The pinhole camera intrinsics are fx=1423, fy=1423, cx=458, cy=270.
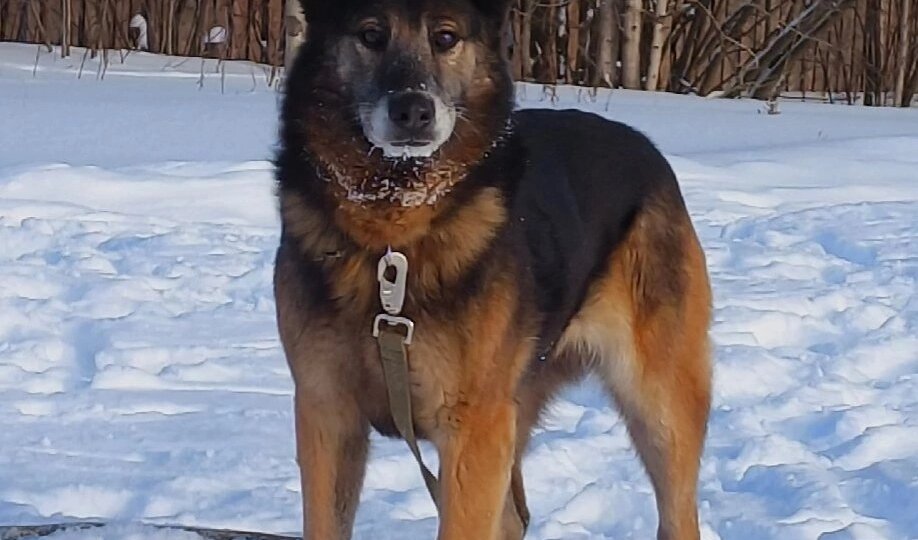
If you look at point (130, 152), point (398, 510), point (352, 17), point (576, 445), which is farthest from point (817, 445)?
point (130, 152)

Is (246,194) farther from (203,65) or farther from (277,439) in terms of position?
(203,65)

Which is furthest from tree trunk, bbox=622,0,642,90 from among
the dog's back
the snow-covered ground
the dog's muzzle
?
the dog's muzzle

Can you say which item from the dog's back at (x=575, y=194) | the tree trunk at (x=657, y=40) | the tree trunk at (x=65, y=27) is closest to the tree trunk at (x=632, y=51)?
the tree trunk at (x=657, y=40)

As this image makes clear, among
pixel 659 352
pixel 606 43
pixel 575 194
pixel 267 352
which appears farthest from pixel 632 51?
pixel 575 194

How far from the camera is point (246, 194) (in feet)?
21.6

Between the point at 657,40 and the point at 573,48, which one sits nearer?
the point at 657,40

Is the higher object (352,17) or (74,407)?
(352,17)

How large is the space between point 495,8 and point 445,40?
130mm

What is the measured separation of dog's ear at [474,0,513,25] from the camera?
8.49 ft

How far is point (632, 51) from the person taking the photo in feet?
40.0

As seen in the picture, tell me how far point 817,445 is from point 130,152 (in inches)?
189

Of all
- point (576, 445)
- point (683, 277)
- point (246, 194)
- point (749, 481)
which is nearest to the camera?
point (683, 277)

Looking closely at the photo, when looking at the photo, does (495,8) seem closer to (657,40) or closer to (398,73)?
(398,73)

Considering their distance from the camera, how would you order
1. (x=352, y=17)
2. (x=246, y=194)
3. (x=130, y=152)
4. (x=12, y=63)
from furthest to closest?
(x=12, y=63), (x=130, y=152), (x=246, y=194), (x=352, y=17)
